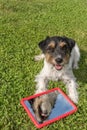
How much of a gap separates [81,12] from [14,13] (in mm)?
4033

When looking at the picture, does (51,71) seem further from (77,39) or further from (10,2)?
(10,2)

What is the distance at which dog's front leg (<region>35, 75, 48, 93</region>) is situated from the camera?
7.89m

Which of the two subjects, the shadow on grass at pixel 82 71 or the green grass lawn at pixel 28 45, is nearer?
the green grass lawn at pixel 28 45

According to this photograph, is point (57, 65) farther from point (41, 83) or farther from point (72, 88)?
point (72, 88)

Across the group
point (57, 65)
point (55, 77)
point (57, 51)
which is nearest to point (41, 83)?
point (55, 77)

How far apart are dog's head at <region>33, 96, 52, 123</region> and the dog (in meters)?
0.35

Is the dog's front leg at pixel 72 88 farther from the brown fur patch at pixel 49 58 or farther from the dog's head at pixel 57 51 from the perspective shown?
the brown fur patch at pixel 49 58

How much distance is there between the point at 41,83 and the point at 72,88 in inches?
37.7

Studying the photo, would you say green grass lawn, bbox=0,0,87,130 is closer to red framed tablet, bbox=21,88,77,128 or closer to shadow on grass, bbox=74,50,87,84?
shadow on grass, bbox=74,50,87,84

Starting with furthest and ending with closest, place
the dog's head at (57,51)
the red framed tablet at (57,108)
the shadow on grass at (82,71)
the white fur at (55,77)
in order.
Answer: the shadow on grass at (82,71) → the white fur at (55,77) → the dog's head at (57,51) → the red framed tablet at (57,108)

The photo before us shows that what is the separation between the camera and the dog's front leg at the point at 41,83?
7891 mm

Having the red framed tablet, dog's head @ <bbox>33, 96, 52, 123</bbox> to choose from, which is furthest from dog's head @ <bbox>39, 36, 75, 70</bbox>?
dog's head @ <bbox>33, 96, 52, 123</bbox>

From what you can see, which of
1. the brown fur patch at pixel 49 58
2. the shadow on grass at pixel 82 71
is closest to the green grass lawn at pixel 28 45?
the shadow on grass at pixel 82 71

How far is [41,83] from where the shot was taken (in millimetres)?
8031
